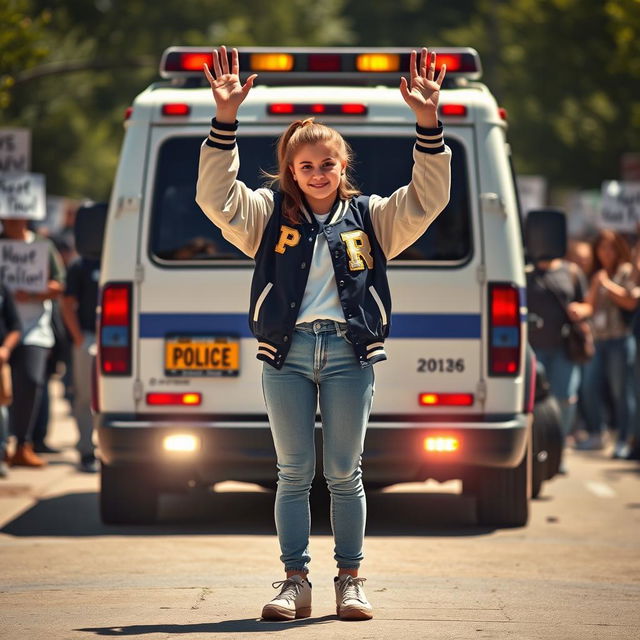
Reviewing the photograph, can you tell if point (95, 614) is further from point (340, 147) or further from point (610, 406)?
point (610, 406)

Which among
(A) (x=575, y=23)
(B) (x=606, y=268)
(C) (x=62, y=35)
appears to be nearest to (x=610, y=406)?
(B) (x=606, y=268)

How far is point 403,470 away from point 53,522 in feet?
6.70

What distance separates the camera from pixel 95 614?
654cm

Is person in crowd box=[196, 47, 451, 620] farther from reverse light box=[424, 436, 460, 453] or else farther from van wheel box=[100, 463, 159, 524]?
van wheel box=[100, 463, 159, 524]

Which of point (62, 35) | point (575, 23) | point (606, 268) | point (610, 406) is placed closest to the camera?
point (606, 268)

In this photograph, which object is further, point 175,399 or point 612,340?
point 612,340

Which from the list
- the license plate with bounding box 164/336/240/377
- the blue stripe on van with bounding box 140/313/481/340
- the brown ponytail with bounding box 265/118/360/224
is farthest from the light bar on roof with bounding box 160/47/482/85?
the brown ponytail with bounding box 265/118/360/224

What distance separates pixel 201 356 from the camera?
8852mm

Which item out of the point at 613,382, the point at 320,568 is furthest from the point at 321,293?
the point at 613,382

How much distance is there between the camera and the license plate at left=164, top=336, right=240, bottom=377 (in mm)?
8820

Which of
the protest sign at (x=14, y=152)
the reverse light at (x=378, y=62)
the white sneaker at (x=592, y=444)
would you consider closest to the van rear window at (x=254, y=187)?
the reverse light at (x=378, y=62)

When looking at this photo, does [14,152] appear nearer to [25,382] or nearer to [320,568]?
[25,382]

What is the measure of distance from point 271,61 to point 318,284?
10.7 ft

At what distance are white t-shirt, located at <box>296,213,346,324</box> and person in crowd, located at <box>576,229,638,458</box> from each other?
786 centimetres
